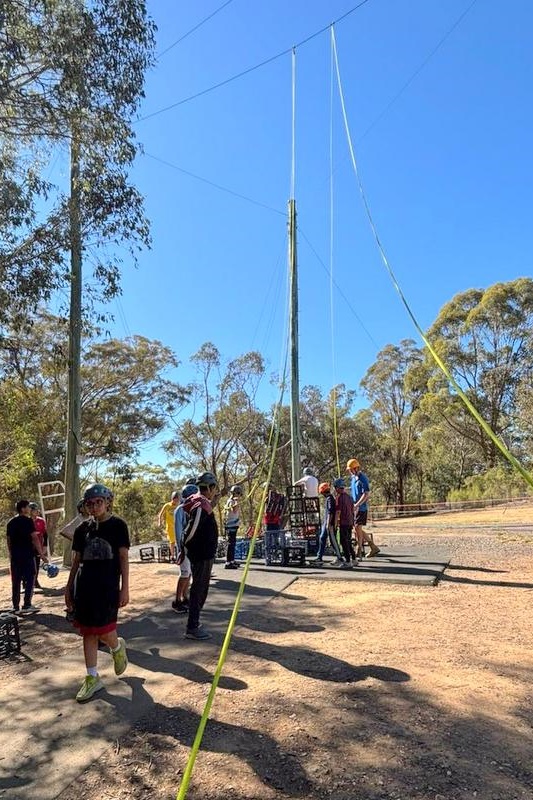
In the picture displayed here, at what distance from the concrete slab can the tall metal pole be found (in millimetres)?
6313

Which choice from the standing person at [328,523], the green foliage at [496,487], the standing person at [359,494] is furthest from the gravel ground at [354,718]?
the green foliage at [496,487]

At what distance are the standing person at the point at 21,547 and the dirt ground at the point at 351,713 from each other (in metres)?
1.19

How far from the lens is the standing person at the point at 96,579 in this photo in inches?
147

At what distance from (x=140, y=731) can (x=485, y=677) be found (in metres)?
2.39

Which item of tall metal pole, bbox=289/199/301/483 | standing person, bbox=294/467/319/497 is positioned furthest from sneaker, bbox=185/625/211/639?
tall metal pole, bbox=289/199/301/483

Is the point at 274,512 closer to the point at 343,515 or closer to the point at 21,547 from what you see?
the point at 343,515

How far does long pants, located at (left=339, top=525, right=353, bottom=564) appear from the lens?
321 inches

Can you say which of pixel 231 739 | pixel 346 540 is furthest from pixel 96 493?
pixel 346 540

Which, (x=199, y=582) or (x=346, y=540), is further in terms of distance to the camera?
(x=346, y=540)

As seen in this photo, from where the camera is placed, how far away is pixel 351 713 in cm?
337

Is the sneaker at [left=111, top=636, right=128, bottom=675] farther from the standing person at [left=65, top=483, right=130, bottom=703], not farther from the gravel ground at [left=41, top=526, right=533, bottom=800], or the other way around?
the gravel ground at [left=41, top=526, right=533, bottom=800]

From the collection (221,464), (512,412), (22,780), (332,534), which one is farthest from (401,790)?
(512,412)

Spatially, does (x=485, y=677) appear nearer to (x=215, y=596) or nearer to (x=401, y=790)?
(x=401, y=790)

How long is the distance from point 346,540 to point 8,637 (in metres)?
4.87
